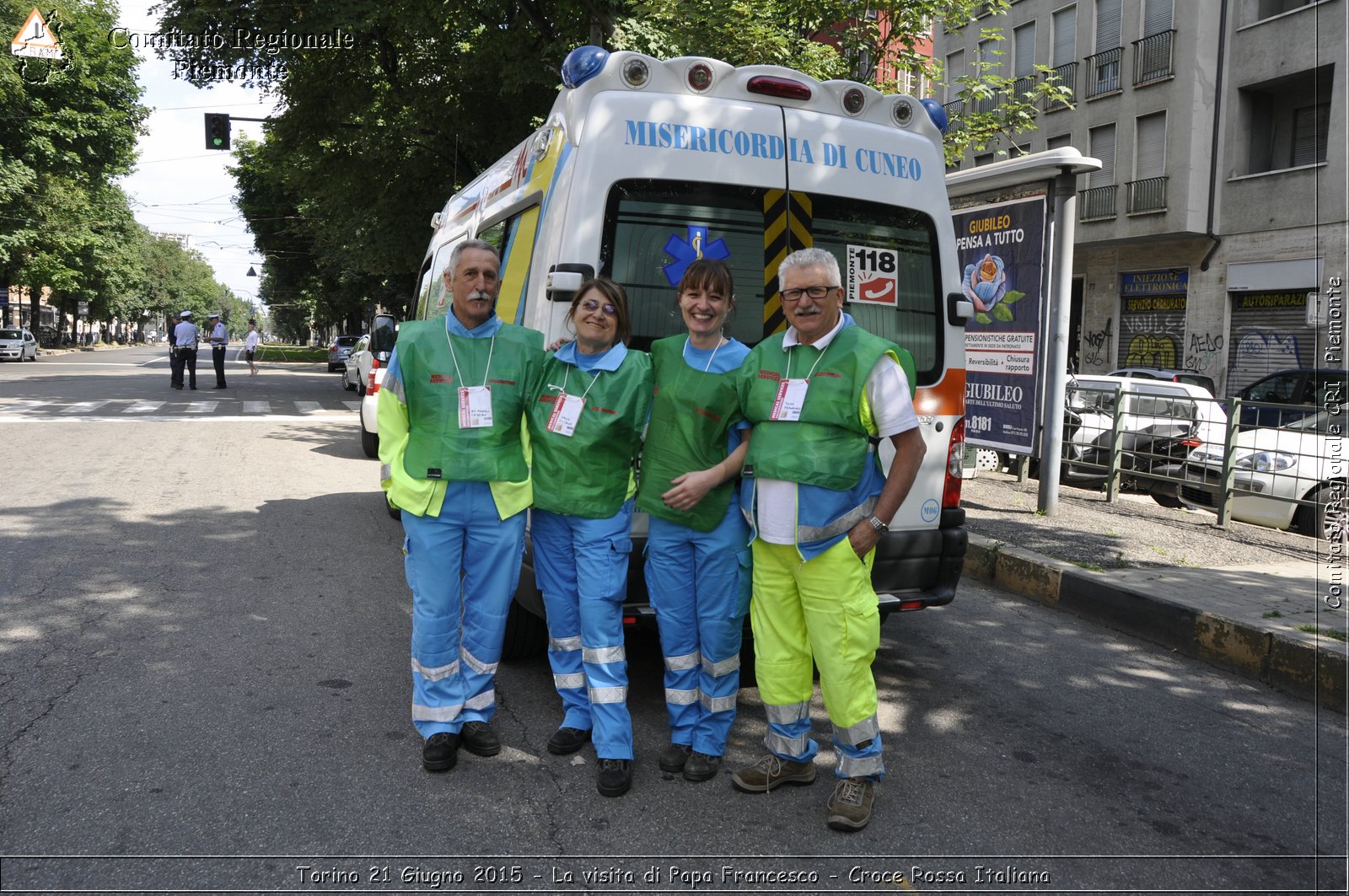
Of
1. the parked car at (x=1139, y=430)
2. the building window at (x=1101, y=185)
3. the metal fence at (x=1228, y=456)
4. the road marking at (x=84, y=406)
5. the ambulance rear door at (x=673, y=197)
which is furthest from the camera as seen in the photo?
the building window at (x=1101, y=185)

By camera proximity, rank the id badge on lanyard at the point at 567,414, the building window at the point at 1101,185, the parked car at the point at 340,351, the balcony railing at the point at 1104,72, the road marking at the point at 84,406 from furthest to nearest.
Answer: the parked car at the point at 340,351 → the building window at the point at 1101,185 → the balcony railing at the point at 1104,72 → the road marking at the point at 84,406 → the id badge on lanyard at the point at 567,414

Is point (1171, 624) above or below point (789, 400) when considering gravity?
below

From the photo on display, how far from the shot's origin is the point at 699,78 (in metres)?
4.29

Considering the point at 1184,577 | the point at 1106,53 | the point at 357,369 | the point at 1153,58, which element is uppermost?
the point at 1106,53

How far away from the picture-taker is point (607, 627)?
3693mm

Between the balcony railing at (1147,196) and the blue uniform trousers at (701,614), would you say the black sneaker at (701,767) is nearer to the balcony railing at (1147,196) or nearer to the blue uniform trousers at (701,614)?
the blue uniform trousers at (701,614)

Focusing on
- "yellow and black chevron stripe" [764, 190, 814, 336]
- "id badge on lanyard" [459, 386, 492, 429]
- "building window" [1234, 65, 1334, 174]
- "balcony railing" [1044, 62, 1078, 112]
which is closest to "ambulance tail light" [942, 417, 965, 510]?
"yellow and black chevron stripe" [764, 190, 814, 336]

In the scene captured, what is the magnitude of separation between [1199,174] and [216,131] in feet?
65.7

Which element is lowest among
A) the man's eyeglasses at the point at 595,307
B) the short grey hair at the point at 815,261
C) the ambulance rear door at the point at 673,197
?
the man's eyeglasses at the point at 595,307

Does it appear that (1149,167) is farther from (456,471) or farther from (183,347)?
(456,471)

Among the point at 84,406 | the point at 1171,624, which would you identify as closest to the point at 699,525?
the point at 1171,624

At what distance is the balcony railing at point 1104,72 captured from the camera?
80.4 ft

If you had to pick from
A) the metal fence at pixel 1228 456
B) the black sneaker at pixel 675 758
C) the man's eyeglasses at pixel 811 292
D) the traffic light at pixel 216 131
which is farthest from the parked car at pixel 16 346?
the man's eyeglasses at pixel 811 292

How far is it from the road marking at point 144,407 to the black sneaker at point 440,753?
592 inches
